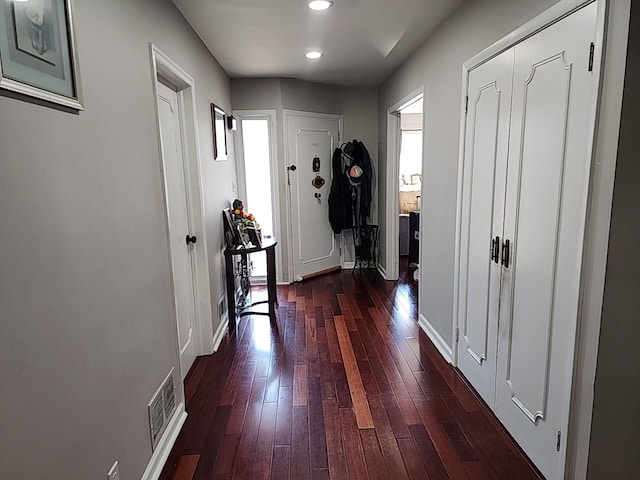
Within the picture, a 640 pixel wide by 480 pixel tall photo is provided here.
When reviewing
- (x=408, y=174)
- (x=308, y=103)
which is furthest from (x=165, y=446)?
(x=408, y=174)

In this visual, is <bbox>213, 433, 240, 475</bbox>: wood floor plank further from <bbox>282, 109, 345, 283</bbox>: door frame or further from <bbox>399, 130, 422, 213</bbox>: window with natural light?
<bbox>399, 130, 422, 213</bbox>: window with natural light

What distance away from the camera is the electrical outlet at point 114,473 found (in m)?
1.44

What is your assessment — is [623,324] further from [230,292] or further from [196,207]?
[230,292]

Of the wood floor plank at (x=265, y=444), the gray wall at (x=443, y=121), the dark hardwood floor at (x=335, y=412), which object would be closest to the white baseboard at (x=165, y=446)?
the dark hardwood floor at (x=335, y=412)

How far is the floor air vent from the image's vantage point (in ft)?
6.10

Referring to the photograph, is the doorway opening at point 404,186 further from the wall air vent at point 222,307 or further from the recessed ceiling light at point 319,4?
the wall air vent at point 222,307

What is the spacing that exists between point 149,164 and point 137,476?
4.46 ft

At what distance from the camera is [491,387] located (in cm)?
227

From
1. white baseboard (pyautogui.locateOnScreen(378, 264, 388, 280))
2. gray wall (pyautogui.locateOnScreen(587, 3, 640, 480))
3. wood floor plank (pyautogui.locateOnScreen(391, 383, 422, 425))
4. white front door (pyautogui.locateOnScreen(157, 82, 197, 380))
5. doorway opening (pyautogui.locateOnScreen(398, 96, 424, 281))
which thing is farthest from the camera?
doorway opening (pyautogui.locateOnScreen(398, 96, 424, 281))

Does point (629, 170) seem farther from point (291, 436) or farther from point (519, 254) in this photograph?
point (291, 436)

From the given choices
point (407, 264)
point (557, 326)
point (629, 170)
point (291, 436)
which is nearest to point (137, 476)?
point (291, 436)

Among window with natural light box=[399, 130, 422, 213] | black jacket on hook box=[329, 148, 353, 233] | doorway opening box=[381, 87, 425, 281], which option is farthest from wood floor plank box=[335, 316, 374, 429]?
window with natural light box=[399, 130, 422, 213]

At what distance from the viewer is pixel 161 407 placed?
198 cm

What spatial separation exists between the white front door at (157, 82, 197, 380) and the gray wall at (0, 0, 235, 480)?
18.7 inches
